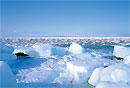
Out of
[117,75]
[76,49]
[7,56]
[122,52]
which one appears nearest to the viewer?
[117,75]

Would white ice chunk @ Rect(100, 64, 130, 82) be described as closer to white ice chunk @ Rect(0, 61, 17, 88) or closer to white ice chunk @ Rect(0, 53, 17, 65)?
white ice chunk @ Rect(0, 61, 17, 88)

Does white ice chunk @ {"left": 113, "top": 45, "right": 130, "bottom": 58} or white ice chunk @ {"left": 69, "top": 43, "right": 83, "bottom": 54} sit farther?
white ice chunk @ {"left": 69, "top": 43, "right": 83, "bottom": 54}

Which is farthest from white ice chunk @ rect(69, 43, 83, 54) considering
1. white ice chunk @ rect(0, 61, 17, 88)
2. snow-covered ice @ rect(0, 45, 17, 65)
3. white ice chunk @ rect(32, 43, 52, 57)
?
white ice chunk @ rect(0, 61, 17, 88)

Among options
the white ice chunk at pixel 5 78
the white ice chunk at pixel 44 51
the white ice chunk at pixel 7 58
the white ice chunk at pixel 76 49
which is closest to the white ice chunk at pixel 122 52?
the white ice chunk at pixel 76 49

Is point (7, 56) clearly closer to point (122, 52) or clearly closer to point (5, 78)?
point (5, 78)

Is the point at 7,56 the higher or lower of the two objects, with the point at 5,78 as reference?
lower

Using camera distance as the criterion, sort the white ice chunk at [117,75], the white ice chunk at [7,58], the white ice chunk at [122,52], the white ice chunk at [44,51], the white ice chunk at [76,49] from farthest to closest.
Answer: the white ice chunk at [76,49]
the white ice chunk at [44,51]
the white ice chunk at [122,52]
the white ice chunk at [7,58]
the white ice chunk at [117,75]

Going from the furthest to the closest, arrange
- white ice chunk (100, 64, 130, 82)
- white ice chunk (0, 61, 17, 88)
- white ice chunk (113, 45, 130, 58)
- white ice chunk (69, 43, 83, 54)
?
1. white ice chunk (69, 43, 83, 54)
2. white ice chunk (113, 45, 130, 58)
3. white ice chunk (100, 64, 130, 82)
4. white ice chunk (0, 61, 17, 88)

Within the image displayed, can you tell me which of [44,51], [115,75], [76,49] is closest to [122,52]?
[76,49]

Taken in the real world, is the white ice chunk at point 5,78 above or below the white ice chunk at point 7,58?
above

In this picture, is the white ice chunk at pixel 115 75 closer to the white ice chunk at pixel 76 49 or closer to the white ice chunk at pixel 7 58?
the white ice chunk at pixel 7 58

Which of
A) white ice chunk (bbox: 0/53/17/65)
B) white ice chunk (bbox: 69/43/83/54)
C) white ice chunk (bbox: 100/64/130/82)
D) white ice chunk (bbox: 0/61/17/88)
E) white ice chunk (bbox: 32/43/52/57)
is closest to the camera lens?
white ice chunk (bbox: 0/61/17/88)

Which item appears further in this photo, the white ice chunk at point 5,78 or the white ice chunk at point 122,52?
the white ice chunk at point 122,52

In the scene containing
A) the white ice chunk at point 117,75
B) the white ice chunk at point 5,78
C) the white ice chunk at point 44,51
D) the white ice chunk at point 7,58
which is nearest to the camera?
the white ice chunk at point 5,78
